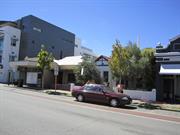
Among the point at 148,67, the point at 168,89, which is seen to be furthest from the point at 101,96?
the point at 168,89

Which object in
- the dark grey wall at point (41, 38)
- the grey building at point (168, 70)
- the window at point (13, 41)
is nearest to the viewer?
the grey building at point (168, 70)

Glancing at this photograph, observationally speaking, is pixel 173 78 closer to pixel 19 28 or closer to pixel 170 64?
pixel 170 64

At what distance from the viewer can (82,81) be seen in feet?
107

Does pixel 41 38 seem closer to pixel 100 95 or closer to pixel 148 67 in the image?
pixel 148 67

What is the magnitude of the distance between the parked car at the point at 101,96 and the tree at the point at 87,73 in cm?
995

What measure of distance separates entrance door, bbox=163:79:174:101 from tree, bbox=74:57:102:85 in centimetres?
860

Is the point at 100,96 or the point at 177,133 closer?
the point at 177,133

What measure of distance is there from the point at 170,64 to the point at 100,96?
9086mm

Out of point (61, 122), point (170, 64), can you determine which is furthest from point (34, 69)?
point (61, 122)

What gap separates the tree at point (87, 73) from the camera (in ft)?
106

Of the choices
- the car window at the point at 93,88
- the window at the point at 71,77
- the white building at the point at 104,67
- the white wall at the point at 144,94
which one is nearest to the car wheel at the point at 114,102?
the car window at the point at 93,88

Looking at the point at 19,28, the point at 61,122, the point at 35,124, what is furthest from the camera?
the point at 19,28

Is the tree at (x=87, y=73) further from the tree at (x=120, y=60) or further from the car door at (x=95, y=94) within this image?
the car door at (x=95, y=94)

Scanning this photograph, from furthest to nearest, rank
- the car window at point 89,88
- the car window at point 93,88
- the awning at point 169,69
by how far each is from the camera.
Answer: the awning at point 169,69 < the car window at point 89,88 < the car window at point 93,88
